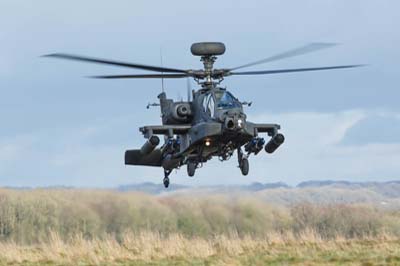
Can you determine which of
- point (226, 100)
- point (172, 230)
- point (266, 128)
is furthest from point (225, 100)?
point (172, 230)

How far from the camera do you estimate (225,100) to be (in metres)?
43.8

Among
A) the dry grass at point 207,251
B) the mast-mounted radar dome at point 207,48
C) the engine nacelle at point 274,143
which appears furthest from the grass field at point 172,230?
the mast-mounted radar dome at point 207,48

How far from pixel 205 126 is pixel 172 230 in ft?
49.1

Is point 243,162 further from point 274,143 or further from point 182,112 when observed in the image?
point 182,112

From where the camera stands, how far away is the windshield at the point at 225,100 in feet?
143

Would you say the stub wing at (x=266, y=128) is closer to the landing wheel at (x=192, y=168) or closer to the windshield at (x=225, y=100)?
the windshield at (x=225, y=100)

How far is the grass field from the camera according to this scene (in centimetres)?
4506

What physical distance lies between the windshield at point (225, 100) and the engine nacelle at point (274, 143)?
2.31m

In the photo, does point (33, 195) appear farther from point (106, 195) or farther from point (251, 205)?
point (251, 205)

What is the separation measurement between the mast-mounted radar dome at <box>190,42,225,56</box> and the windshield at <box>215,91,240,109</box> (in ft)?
5.00

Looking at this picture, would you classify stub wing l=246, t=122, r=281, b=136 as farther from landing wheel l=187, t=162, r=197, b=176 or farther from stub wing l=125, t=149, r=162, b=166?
stub wing l=125, t=149, r=162, b=166

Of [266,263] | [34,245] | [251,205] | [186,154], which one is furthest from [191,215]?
[266,263]

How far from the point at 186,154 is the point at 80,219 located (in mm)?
13398

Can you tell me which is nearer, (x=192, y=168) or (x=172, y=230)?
(x=192, y=168)
